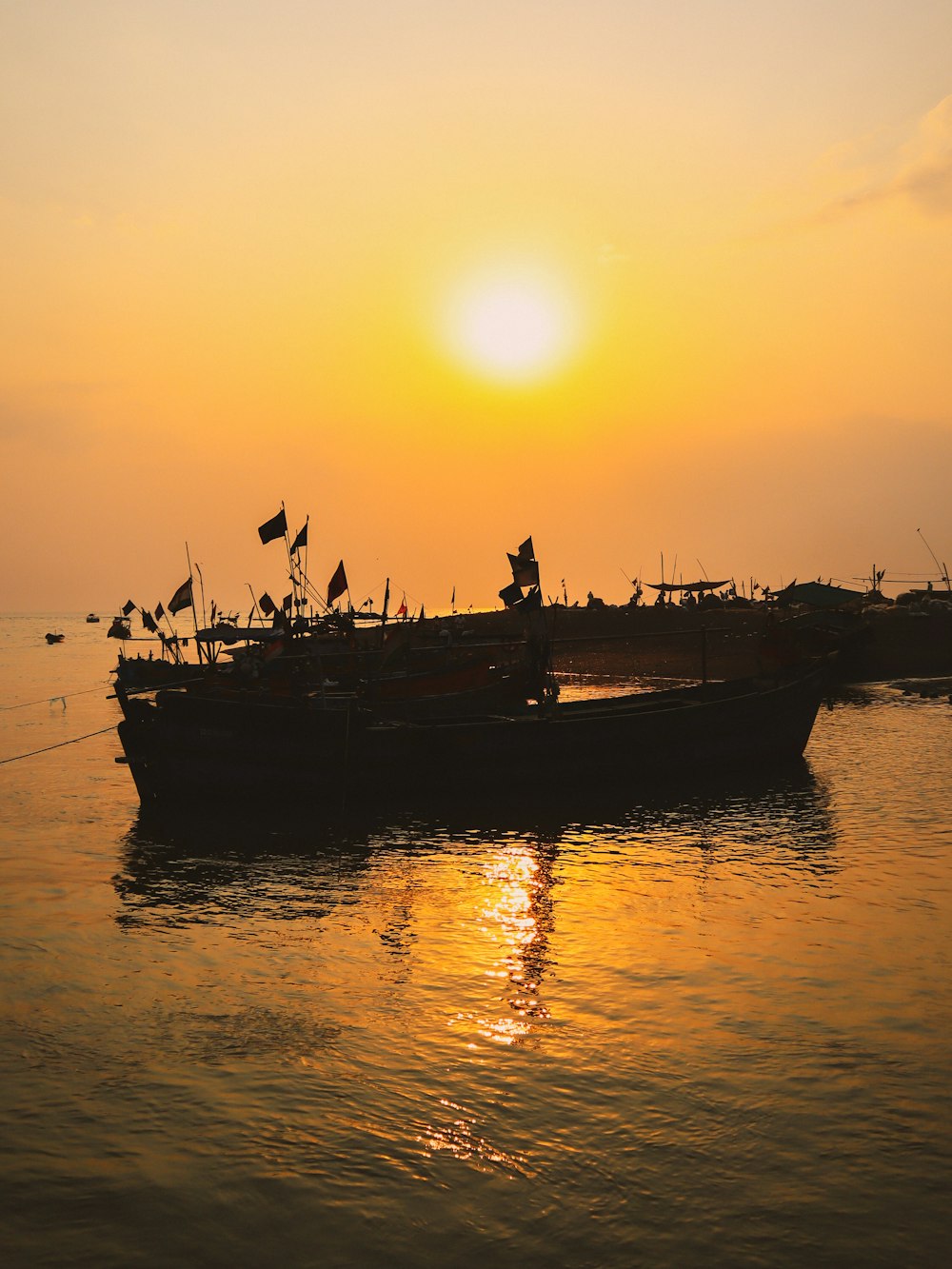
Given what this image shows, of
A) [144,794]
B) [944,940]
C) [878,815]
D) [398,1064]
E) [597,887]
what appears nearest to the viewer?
[398,1064]

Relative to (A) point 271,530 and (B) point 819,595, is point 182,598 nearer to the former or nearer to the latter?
(A) point 271,530

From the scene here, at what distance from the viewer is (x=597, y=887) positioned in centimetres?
1566

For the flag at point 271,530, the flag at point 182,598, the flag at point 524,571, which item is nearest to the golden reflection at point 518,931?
the flag at point 524,571

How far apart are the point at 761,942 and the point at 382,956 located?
4545mm

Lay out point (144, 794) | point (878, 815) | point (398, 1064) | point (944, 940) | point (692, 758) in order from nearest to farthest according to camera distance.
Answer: point (398, 1064), point (944, 940), point (878, 815), point (144, 794), point (692, 758)

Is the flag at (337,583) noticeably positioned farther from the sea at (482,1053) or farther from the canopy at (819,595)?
the canopy at (819,595)

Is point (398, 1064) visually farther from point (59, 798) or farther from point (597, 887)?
point (59, 798)

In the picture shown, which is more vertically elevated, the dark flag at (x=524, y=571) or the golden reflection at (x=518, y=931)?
the dark flag at (x=524, y=571)

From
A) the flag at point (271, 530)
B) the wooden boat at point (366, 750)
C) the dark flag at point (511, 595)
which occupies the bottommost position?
the wooden boat at point (366, 750)

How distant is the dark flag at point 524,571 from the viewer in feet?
78.5

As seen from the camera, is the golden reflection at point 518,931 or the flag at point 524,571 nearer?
the golden reflection at point 518,931

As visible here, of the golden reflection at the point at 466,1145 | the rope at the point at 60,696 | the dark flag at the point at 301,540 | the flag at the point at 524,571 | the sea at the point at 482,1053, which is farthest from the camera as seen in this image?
the rope at the point at 60,696

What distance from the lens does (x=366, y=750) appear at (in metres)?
22.5

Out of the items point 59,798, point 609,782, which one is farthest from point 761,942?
point 59,798
